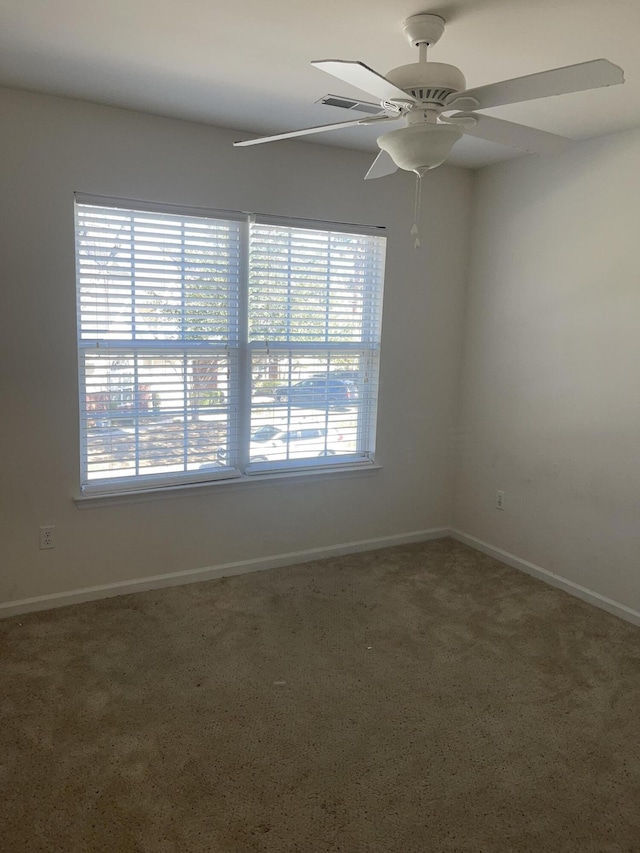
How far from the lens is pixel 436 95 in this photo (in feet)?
5.79

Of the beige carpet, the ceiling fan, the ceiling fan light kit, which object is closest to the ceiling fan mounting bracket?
the ceiling fan

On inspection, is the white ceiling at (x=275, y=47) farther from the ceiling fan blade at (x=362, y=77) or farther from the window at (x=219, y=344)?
the window at (x=219, y=344)

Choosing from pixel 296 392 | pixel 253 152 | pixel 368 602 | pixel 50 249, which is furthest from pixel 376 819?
pixel 253 152

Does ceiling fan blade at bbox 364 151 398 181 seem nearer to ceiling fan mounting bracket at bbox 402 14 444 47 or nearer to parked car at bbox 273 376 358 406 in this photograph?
ceiling fan mounting bracket at bbox 402 14 444 47

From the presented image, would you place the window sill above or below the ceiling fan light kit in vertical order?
below

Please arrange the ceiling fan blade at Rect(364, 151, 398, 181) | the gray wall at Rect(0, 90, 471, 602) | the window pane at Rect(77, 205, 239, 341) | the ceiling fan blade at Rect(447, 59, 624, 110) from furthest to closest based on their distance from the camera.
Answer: the window pane at Rect(77, 205, 239, 341) → the gray wall at Rect(0, 90, 471, 602) → the ceiling fan blade at Rect(364, 151, 398, 181) → the ceiling fan blade at Rect(447, 59, 624, 110)

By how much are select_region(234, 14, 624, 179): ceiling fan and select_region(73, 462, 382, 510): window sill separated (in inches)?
81.5

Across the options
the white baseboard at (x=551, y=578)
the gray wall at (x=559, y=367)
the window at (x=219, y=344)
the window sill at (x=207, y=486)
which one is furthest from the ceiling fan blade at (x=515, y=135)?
the white baseboard at (x=551, y=578)

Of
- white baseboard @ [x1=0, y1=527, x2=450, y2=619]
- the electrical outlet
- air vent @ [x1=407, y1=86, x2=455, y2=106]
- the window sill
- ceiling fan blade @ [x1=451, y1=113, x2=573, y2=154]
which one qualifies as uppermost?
air vent @ [x1=407, y1=86, x2=455, y2=106]

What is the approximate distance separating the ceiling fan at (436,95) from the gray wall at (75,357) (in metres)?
1.48

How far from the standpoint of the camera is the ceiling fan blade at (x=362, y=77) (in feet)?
5.10

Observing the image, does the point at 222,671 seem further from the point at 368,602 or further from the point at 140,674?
the point at 368,602

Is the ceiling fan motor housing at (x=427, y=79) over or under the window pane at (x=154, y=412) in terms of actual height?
over

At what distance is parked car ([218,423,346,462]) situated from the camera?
3.64 meters
